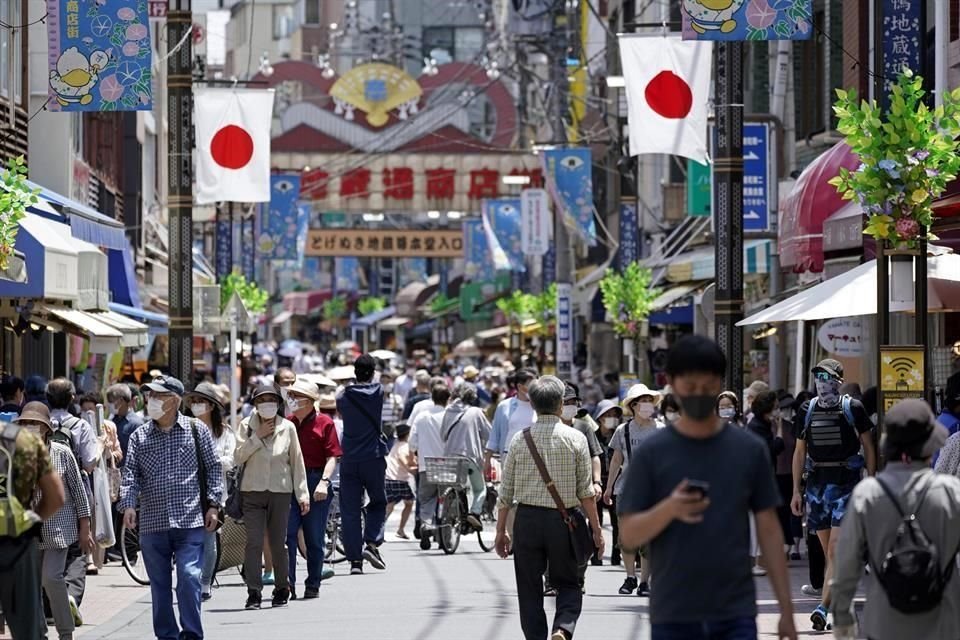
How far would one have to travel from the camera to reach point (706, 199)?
34344 mm

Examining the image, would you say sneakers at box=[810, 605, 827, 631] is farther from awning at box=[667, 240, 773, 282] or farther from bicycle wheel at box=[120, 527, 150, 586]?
awning at box=[667, 240, 773, 282]

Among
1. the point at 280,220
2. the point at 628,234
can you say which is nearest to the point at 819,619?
the point at 628,234

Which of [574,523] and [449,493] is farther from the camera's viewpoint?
[449,493]

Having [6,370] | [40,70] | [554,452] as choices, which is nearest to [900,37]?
[554,452]

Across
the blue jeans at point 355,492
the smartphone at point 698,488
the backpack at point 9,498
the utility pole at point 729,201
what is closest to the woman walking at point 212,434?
the blue jeans at point 355,492

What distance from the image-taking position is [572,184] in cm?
3959

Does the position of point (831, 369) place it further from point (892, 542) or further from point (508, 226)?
point (508, 226)

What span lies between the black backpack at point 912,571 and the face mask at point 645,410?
9.15m

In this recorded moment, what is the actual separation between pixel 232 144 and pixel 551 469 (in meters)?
13.3

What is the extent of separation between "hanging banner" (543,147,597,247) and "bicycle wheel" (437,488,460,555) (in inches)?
741

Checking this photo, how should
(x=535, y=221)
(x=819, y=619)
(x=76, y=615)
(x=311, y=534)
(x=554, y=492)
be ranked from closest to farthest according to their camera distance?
(x=554, y=492) < (x=819, y=619) < (x=76, y=615) < (x=311, y=534) < (x=535, y=221)

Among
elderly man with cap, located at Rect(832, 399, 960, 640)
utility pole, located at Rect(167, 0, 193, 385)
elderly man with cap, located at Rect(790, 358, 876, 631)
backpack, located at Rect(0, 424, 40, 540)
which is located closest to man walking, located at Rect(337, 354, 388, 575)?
utility pole, located at Rect(167, 0, 193, 385)

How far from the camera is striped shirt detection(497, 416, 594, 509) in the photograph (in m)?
11.4

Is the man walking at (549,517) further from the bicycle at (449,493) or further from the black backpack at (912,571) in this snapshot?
the bicycle at (449,493)
